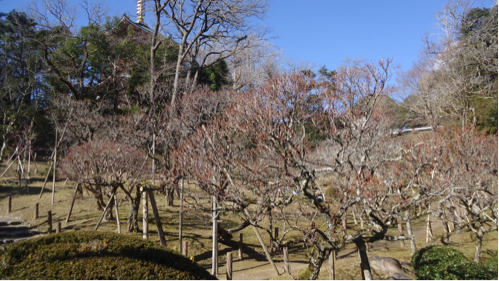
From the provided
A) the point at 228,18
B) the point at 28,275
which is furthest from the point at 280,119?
the point at 228,18

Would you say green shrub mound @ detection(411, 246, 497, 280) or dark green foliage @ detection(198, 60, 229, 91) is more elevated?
dark green foliage @ detection(198, 60, 229, 91)

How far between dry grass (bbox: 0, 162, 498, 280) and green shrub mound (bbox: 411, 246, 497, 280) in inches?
60.5

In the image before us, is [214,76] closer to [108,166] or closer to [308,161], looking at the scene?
[108,166]

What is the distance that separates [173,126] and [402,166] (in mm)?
8207

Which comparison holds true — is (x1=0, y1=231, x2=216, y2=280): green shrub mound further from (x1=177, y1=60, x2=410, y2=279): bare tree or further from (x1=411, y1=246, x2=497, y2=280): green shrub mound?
(x1=411, y1=246, x2=497, y2=280): green shrub mound

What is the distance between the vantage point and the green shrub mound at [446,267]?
6.85 m

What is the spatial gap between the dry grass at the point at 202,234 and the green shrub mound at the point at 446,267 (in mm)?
1537

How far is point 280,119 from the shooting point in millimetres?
6578

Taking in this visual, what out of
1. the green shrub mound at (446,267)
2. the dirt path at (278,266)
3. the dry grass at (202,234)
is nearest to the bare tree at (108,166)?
the dry grass at (202,234)

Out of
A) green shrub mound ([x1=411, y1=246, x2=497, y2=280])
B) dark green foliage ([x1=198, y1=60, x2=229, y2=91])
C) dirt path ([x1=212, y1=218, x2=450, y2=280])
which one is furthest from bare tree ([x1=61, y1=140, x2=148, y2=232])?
dark green foliage ([x1=198, y1=60, x2=229, y2=91])

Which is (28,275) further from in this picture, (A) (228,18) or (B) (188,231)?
(A) (228,18)

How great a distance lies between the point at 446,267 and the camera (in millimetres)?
7445

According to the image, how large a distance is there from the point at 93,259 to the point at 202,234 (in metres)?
8.76

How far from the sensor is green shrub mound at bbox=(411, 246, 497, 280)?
6848mm
